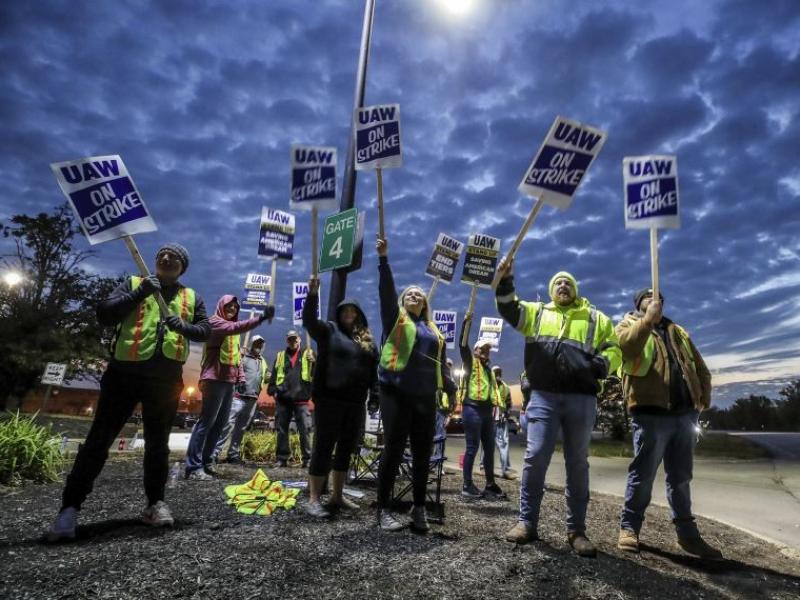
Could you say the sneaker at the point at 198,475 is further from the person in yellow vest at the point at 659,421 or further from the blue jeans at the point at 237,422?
the person in yellow vest at the point at 659,421

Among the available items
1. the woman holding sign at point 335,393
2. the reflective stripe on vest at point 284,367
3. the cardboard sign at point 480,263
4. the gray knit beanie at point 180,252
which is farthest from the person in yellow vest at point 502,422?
the gray knit beanie at point 180,252

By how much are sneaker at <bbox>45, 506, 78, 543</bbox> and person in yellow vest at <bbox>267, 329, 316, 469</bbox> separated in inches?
170

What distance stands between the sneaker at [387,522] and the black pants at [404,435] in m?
0.06

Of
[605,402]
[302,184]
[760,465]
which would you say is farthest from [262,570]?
[605,402]

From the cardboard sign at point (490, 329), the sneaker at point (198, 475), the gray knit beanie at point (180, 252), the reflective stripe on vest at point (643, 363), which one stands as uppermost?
the cardboard sign at point (490, 329)

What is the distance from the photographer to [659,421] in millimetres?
3693

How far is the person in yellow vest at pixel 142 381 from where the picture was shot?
3.06m

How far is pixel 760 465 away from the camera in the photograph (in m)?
11.3

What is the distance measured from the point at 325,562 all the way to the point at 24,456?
449 cm

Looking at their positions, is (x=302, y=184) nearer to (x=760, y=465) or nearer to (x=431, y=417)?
(x=431, y=417)

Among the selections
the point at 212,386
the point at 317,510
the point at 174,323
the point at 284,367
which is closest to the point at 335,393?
the point at 317,510

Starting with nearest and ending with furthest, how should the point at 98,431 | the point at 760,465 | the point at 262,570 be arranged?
1. the point at 262,570
2. the point at 98,431
3. the point at 760,465

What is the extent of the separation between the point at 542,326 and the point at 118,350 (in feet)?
9.94

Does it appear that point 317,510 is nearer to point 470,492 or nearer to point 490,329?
point 470,492
